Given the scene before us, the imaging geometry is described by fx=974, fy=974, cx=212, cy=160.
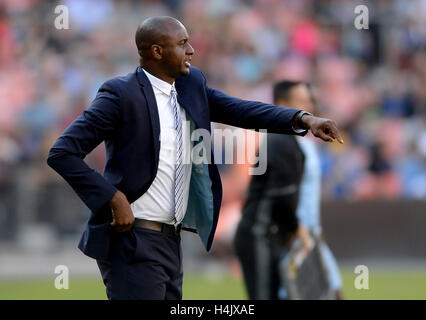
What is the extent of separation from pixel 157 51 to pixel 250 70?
10.2 m

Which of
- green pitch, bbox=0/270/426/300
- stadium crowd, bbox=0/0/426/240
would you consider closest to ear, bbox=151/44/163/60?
green pitch, bbox=0/270/426/300

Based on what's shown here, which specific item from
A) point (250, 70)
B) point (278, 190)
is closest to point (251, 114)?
point (278, 190)

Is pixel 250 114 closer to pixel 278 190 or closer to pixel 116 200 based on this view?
pixel 116 200

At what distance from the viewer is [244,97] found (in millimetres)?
14672

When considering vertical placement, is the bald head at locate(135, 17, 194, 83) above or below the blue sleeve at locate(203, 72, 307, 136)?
above

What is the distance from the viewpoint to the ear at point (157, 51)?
5.23 metres

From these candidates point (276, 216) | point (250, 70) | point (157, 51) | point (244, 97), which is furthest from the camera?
point (250, 70)

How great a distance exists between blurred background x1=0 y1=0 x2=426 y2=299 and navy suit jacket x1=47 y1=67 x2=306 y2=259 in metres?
5.77

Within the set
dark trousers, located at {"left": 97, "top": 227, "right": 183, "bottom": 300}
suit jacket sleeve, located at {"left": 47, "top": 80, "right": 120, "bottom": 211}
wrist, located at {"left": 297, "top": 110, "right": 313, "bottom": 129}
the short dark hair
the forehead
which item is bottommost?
dark trousers, located at {"left": 97, "top": 227, "right": 183, "bottom": 300}

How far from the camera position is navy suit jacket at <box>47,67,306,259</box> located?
4.97 m

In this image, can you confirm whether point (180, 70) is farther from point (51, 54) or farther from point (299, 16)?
point (299, 16)

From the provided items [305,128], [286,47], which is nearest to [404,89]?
[286,47]

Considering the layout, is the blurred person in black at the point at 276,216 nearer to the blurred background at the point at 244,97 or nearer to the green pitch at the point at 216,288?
the green pitch at the point at 216,288

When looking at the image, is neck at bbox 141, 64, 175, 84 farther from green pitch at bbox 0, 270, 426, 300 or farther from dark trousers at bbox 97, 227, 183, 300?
green pitch at bbox 0, 270, 426, 300
